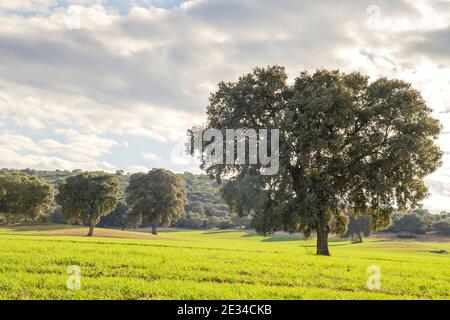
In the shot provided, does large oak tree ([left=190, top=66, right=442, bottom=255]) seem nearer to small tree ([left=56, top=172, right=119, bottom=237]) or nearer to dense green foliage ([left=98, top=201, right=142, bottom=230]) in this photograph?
small tree ([left=56, top=172, right=119, bottom=237])

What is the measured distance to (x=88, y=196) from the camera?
8125cm

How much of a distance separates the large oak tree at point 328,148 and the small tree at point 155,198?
60.3 metres

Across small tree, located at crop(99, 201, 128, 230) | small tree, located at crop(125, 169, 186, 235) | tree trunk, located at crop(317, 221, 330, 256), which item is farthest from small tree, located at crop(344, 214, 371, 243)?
tree trunk, located at crop(317, 221, 330, 256)

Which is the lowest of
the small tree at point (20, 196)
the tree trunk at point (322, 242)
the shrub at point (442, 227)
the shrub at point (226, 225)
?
the shrub at point (226, 225)

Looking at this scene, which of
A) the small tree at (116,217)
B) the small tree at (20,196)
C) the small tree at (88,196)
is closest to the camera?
the small tree at (88,196)

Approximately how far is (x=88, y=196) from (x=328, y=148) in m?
59.5

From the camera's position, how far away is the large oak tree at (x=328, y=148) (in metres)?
34.4

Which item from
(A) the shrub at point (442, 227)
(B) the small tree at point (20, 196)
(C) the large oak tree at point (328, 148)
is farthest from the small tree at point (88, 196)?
(A) the shrub at point (442, 227)

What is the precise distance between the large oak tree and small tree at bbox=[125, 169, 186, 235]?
60.3 m

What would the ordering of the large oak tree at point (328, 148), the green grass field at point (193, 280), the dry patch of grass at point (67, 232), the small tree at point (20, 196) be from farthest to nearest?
the small tree at point (20, 196), the dry patch of grass at point (67, 232), the large oak tree at point (328, 148), the green grass field at point (193, 280)

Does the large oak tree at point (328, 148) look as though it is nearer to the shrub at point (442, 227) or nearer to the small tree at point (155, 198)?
the small tree at point (155, 198)

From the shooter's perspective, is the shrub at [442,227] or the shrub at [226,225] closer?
the shrub at [442,227]

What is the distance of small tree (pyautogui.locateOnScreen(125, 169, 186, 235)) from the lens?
97.2m

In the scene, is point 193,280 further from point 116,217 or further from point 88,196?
point 116,217
